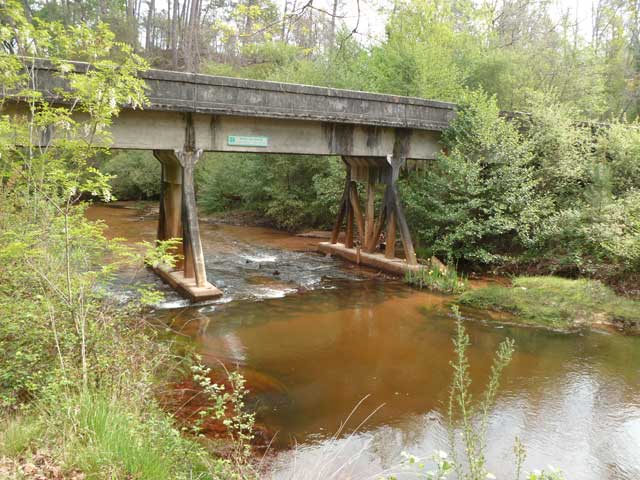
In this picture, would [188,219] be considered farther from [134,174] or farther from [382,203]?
[134,174]

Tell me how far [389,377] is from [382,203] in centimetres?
766

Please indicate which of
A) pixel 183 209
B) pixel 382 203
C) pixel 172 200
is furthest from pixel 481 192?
pixel 172 200

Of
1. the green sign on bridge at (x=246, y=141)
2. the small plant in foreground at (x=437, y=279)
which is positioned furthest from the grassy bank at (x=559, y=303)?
the green sign on bridge at (x=246, y=141)

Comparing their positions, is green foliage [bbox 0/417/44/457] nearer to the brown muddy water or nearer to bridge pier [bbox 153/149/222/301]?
the brown muddy water

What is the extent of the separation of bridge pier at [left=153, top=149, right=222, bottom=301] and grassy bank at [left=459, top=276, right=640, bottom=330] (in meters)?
5.27

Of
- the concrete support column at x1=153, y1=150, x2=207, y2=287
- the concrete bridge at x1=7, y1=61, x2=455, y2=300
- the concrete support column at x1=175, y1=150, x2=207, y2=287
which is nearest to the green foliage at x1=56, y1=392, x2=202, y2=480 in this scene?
the concrete bridge at x1=7, y1=61, x2=455, y2=300

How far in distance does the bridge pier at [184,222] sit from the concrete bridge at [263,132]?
0.02 metres

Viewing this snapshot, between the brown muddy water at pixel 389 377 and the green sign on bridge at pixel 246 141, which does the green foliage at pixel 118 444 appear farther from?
the green sign on bridge at pixel 246 141

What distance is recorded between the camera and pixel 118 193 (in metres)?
29.7

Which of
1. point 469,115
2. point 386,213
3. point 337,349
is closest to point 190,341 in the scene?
point 337,349

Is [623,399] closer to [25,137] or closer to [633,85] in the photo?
[25,137]

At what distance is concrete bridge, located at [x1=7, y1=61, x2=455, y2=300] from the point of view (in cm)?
930

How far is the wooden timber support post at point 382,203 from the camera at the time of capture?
12.9 meters

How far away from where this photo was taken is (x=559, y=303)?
30.8 feet
